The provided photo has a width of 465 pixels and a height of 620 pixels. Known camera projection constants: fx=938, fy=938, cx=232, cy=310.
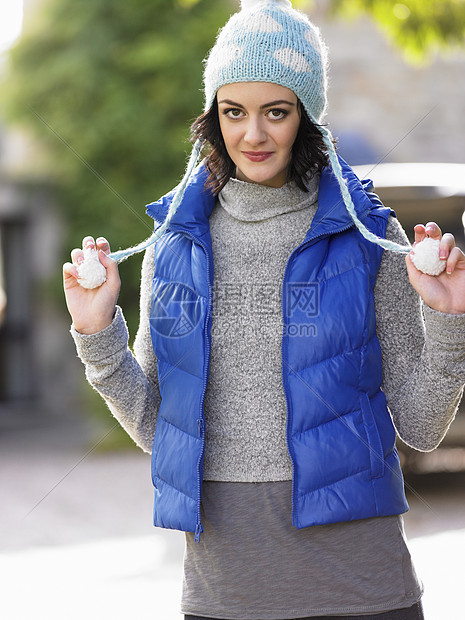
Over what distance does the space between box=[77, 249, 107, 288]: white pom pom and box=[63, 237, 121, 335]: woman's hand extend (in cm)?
1

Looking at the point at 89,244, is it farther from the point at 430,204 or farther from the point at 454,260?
the point at 430,204

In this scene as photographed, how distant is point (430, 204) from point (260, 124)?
352 cm

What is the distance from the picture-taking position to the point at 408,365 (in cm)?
190

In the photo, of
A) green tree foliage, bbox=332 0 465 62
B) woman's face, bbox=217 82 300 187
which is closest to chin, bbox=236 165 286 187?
woman's face, bbox=217 82 300 187

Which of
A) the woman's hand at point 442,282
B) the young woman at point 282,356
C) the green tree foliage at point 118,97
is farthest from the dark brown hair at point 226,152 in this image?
the green tree foliage at point 118,97

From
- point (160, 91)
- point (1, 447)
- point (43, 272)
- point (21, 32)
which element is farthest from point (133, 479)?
point (21, 32)

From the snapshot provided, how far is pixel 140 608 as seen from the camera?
4.21 meters

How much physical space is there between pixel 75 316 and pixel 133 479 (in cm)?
538

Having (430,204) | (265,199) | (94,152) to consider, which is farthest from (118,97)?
(265,199)

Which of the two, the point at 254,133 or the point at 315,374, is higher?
the point at 254,133

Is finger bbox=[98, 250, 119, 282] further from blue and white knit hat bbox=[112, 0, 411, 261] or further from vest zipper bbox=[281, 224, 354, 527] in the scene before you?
vest zipper bbox=[281, 224, 354, 527]

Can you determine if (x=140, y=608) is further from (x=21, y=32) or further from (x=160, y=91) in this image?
(x=21, y=32)

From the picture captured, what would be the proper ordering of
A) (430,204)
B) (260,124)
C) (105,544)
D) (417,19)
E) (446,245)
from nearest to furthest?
(446,245), (260,124), (417,19), (430,204), (105,544)

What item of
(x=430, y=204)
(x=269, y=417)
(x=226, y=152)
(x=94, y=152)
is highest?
(x=94, y=152)
